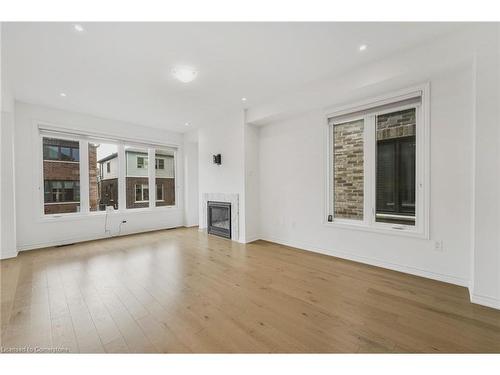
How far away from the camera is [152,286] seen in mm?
2527

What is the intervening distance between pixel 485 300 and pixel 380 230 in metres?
1.17

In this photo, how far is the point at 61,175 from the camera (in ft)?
14.4

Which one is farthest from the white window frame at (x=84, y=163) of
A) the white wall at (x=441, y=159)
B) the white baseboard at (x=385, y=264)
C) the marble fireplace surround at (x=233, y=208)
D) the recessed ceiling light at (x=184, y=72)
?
the white baseboard at (x=385, y=264)

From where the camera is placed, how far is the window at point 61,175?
13.9ft

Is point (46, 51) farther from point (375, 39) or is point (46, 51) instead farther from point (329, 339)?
point (329, 339)

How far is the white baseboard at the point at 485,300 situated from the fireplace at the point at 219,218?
149 inches

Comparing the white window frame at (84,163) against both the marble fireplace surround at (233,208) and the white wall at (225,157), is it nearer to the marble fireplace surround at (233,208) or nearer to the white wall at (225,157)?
the white wall at (225,157)

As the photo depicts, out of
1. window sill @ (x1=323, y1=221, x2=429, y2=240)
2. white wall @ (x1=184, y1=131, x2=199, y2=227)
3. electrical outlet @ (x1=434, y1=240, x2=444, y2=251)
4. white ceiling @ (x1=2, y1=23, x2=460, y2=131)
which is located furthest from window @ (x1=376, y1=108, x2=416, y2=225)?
white wall @ (x1=184, y1=131, x2=199, y2=227)

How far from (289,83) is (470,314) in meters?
3.45

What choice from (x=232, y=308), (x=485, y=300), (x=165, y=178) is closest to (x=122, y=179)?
(x=165, y=178)

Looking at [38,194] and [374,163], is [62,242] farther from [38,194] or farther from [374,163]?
[374,163]

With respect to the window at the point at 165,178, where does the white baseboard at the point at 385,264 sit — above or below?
below

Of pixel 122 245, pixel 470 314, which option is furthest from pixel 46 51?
pixel 470 314

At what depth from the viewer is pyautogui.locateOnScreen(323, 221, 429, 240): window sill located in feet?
8.96
